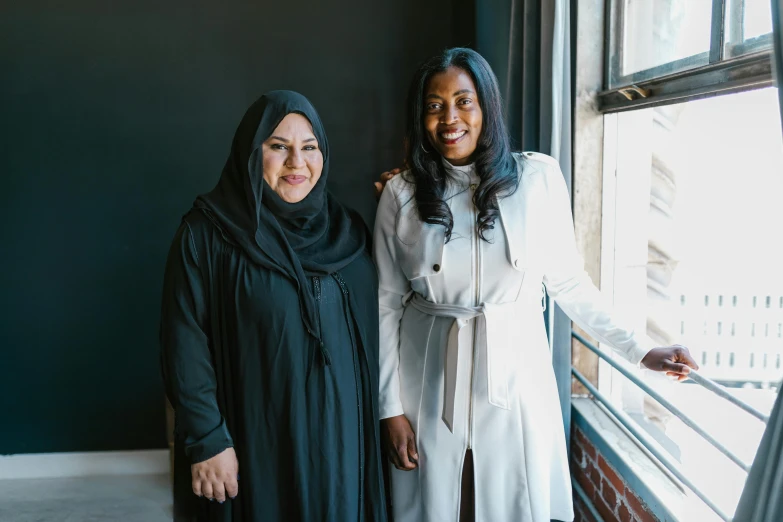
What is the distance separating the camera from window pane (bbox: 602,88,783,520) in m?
2.18

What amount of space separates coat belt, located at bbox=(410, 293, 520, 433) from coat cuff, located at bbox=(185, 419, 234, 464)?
1.74 ft

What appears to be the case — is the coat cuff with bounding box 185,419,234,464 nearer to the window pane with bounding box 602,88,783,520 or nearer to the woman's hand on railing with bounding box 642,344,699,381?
the woman's hand on railing with bounding box 642,344,699,381

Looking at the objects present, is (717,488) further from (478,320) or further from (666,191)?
(478,320)

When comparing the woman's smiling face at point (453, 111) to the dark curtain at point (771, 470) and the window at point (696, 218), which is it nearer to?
the window at point (696, 218)

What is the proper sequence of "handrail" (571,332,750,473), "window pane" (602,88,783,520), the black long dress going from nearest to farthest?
1. "handrail" (571,332,750,473)
2. the black long dress
3. "window pane" (602,88,783,520)

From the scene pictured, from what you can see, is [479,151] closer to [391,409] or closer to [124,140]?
[391,409]

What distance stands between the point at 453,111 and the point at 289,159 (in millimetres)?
411

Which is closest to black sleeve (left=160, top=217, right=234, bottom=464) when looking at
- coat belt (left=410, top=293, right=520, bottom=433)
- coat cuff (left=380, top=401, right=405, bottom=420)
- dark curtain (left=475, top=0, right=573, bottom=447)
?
coat cuff (left=380, top=401, right=405, bottom=420)

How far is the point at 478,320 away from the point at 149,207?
6.51 feet

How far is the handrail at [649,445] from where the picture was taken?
1454 millimetres

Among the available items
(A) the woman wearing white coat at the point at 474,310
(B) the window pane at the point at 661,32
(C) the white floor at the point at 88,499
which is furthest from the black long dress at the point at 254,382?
(C) the white floor at the point at 88,499

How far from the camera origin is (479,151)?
5.18ft

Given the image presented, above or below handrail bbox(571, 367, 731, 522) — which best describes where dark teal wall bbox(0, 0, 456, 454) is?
above

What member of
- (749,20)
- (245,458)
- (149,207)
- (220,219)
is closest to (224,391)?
(245,458)
